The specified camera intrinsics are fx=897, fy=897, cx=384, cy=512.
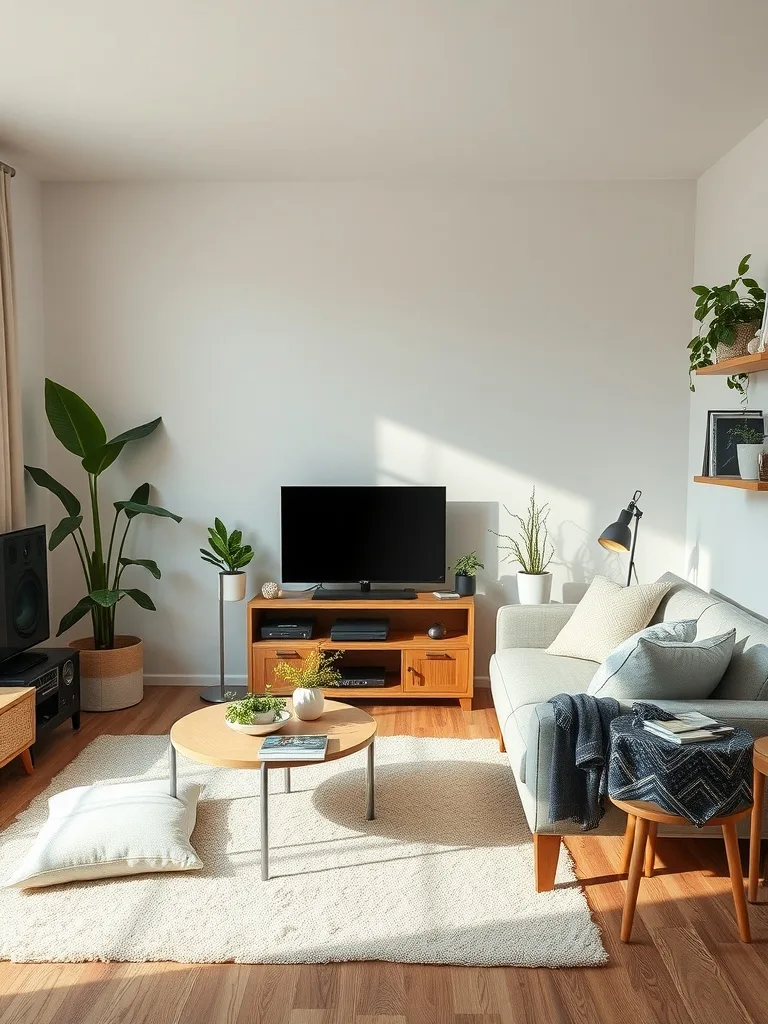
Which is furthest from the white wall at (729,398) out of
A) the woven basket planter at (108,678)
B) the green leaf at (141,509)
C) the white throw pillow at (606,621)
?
the woven basket planter at (108,678)

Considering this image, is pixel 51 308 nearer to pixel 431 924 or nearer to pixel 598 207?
pixel 598 207

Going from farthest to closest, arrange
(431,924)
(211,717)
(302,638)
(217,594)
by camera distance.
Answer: (217,594) < (302,638) < (211,717) < (431,924)

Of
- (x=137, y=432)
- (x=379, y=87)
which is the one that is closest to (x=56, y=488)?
(x=137, y=432)

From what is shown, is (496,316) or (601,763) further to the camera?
(496,316)

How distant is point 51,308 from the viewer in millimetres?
5000

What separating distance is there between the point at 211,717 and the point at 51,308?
9.19 ft

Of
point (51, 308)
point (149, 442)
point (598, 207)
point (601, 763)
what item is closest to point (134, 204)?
point (51, 308)

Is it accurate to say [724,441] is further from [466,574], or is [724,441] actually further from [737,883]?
[737,883]

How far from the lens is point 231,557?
4.85 m

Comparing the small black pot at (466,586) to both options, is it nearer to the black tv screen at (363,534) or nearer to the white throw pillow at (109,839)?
the black tv screen at (363,534)

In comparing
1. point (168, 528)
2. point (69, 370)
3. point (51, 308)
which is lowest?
point (168, 528)

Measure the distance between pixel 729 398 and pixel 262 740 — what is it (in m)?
2.72

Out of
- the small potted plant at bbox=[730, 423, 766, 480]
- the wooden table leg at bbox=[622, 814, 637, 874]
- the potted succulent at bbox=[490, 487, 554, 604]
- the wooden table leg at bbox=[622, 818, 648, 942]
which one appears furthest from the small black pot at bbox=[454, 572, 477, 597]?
the wooden table leg at bbox=[622, 818, 648, 942]

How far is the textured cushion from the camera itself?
2.84 metres
